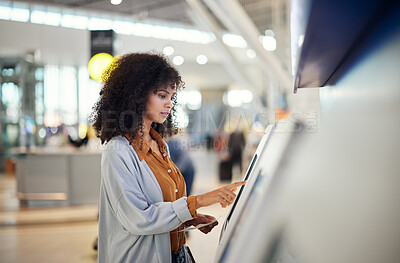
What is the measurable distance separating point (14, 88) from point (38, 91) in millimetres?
813

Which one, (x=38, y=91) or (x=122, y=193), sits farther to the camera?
(x=38, y=91)

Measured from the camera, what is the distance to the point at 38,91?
13.3m

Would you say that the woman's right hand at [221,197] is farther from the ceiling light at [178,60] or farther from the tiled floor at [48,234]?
the ceiling light at [178,60]

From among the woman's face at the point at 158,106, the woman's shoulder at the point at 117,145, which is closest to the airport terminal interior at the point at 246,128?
the woman's face at the point at 158,106

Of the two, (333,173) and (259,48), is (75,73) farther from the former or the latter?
(333,173)

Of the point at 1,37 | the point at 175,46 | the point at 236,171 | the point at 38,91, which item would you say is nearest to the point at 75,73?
the point at 38,91

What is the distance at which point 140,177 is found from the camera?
4.74 feet

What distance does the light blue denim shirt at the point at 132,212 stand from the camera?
52.6 inches

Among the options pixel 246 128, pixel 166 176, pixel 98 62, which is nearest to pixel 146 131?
pixel 166 176

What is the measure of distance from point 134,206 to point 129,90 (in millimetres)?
530

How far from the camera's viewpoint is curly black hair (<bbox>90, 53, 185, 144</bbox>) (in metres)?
1.60

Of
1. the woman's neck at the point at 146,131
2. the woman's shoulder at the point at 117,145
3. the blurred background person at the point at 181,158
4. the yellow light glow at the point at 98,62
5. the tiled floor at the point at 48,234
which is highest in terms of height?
the yellow light glow at the point at 98,62

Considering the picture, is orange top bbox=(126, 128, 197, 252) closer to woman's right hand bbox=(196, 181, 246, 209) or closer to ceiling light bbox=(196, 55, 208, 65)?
woman's right hand bbox=(196, 181, 246, 209)

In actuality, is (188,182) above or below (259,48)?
below
